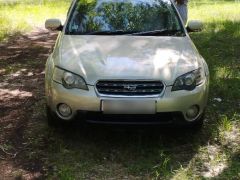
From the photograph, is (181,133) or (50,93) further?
(181,133)

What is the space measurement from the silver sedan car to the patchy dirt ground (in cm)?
55

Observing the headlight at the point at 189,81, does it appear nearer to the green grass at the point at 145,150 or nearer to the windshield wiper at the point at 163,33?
the green grass at the point at 145,150

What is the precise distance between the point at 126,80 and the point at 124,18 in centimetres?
164

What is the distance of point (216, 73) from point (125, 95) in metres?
3.86

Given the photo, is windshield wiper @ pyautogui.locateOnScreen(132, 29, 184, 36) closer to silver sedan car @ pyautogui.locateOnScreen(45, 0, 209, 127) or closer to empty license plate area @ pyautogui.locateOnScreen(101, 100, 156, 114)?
silver sedan car @ pyautogui.locateOnScreen(45, 0, 209, 127)

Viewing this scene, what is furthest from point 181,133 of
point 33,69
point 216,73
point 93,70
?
point 33,69

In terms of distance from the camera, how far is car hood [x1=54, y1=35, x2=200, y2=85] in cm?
501

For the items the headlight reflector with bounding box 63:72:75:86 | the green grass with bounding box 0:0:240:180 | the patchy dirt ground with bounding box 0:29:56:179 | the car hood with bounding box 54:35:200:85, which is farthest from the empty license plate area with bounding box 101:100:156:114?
the patchy dirt ground with bounding box 0:29:56:179

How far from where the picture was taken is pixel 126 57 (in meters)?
5.33

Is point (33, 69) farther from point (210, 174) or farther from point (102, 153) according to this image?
point (210, 174)

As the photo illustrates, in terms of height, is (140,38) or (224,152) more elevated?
(140,38)

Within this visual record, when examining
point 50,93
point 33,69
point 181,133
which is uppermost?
point 50,93

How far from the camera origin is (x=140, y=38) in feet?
19.4

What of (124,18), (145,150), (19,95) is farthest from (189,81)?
(19,95)
